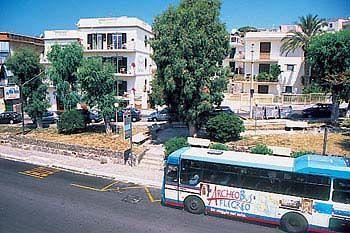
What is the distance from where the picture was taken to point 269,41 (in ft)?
160

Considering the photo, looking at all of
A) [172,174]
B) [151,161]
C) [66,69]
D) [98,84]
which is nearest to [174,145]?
[151,161]

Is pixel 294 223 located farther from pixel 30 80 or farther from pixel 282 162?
pixel 30 80

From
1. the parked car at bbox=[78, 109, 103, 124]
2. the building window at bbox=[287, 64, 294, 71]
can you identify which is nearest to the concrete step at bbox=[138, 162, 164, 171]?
the parked car at bbox=[78, 109, 103, 124]

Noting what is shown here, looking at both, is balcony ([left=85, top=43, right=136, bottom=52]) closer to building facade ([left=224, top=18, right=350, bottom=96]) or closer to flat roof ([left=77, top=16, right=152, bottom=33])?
flat roof ([left=77, top=16, right=152, bottom=33])

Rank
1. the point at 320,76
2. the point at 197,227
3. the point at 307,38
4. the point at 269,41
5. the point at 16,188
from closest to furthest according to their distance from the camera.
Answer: the point at 197,227 < the point at 16,188 < the point at 320,76 < the point at 307,38 < the point at 269,41

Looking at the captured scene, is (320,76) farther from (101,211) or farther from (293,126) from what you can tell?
(101,211)

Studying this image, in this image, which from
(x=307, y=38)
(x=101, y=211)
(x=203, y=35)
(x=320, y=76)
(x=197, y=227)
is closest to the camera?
(x=197, y=227)

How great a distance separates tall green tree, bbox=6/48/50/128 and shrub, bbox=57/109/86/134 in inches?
132

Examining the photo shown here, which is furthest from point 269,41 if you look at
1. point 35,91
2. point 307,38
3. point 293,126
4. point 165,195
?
point 165,195

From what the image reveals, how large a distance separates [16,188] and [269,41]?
132ft

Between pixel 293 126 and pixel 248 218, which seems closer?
pixel 248 218

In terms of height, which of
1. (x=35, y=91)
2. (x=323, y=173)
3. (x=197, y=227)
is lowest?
(x=197, y=227)

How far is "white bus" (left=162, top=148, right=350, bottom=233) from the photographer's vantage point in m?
13.0

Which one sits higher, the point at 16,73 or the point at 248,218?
the point at 16,73
